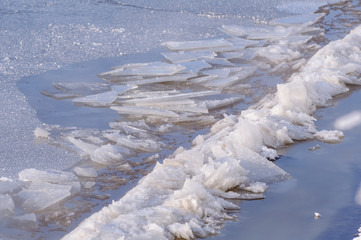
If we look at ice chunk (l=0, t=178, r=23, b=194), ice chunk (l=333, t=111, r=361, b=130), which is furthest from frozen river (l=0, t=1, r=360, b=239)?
ice chunk (l=333, t=111, r=361, b=130)

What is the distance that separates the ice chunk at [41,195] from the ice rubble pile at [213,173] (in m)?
0.37

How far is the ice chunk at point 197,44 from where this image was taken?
6057mm

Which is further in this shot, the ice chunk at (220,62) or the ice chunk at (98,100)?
the ice chunk at (220,62)

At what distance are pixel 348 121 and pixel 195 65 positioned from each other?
5.22 ft

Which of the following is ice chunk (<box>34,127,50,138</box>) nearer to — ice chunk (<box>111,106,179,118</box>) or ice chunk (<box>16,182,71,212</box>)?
ice chunk (<box>111,106,179,118</box>)

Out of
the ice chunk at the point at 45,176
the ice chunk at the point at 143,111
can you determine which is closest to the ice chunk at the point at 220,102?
the ice chunk at the point at 143,111

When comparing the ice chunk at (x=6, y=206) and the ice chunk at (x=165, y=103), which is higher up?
the ice chunk at (x=165, y=103)

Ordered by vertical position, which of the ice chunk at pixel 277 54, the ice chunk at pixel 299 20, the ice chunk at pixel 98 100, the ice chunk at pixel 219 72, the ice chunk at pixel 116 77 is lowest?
the ice chunk at pixel 98 100

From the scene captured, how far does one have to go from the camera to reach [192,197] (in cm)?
304

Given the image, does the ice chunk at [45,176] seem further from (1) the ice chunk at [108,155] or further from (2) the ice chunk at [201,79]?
(2) the ice chunk at [201,79]

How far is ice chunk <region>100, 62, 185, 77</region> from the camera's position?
207 inches

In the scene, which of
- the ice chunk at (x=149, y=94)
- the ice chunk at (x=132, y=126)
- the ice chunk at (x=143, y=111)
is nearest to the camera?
the ice chunk at (x=132, y=126)

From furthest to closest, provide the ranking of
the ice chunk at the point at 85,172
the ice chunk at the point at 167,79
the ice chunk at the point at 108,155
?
1. the ice chunk at the point at 167,79
2. the ice chunk at the point at 108,155
3. the ice chunk at the point at 85,172

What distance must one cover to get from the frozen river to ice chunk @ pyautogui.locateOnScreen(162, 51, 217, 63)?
0.02 metres
